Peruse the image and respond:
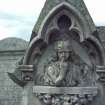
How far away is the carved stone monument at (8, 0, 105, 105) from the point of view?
6.78 metres

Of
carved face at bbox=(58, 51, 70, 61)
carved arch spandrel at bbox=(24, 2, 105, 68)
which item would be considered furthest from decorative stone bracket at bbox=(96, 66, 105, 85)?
carved face at bbox=(58, 51, 70, 61)

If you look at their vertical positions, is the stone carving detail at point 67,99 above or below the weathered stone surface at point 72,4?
below

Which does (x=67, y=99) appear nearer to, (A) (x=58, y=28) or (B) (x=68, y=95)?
(B) (x=68, y=95)

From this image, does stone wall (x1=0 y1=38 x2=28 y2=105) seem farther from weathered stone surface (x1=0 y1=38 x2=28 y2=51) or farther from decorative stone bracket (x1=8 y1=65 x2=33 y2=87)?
decorative stone bracket (x1=8 y1=65 x2=33 y2=87)

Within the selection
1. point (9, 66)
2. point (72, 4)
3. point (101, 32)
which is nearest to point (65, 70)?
point (72, 4)

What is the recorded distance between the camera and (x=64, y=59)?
6871mm

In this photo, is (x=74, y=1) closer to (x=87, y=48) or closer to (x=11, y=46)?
(x=87, y=48)

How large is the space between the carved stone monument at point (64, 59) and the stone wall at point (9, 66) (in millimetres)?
3207

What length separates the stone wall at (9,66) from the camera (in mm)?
10328

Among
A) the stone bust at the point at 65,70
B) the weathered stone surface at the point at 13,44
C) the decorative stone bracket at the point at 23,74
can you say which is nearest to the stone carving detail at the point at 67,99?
the stone bust at the point at 65,70

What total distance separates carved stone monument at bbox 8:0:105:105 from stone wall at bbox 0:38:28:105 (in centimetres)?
321

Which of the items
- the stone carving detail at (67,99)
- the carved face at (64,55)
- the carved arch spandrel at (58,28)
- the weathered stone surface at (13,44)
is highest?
the weathered stone surface at (13,44)

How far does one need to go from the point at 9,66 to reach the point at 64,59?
4085mm

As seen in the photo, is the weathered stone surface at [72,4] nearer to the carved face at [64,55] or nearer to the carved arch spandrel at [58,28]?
the carved arch spandrel at [58,28]
